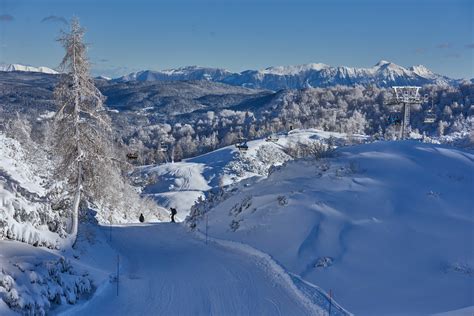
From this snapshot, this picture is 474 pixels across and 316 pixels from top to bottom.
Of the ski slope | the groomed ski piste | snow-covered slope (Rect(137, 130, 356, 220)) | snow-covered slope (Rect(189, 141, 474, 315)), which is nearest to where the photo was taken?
the ski slope

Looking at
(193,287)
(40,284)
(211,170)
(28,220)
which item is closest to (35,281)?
(40,284)

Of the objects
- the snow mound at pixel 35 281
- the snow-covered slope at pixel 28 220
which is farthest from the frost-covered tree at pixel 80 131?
the snow mound at pixel 35 281

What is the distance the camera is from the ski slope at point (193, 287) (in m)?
13.0

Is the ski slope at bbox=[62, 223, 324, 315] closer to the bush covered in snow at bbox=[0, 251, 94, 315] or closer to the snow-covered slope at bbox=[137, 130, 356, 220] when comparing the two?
the bush covered in snow at bbox=[0, 251, 94, 315]

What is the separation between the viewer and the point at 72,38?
19.0 metres

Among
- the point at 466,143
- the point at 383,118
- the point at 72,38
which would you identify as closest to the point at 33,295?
the point at 72,38

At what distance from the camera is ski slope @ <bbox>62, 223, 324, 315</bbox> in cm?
1296

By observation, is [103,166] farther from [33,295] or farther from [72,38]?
[33,295]

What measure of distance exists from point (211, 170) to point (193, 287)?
8849 cm

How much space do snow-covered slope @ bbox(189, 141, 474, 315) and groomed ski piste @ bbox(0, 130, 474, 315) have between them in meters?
0.05

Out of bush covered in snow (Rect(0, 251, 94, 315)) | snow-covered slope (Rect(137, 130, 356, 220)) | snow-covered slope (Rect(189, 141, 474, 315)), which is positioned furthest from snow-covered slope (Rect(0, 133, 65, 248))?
snow-covered slope (Rect(137, 130, 356, 220))

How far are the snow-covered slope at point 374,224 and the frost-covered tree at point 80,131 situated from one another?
21.8ft

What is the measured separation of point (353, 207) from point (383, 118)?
168m

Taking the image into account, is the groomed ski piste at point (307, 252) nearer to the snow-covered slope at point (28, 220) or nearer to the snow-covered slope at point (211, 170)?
the snow-covered slope at point (28, 220)
